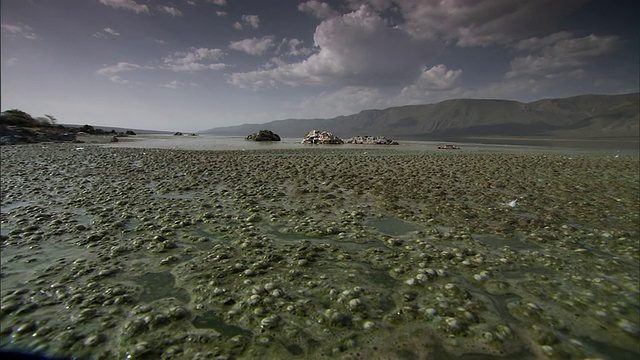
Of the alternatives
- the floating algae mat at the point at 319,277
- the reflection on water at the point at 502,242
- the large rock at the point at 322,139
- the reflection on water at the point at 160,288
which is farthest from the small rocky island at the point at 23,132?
the reflection on water at the point at 502,242

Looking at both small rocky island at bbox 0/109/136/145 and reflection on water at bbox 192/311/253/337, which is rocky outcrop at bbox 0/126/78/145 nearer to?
small rocky island at bbox 0/109/136/145

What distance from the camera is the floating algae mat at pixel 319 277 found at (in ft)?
10.5

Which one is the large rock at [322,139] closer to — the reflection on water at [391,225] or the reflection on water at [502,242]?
the reflection on water at [391,225]

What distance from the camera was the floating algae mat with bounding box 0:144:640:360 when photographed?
3.21 metres

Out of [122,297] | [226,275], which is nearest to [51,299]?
[122,297]

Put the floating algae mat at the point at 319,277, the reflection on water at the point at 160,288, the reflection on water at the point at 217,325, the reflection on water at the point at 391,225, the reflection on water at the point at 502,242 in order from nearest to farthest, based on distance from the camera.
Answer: the floating algae mat at the point at 319,277
the reflection on water at the point at 217,325
the reflection on water at the point at 160,288
the reflection on water at the point at 502,242
the reflection on water at the point at 391,225

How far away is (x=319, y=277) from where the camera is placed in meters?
4.79

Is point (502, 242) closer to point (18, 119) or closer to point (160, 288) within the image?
point (160, 288)

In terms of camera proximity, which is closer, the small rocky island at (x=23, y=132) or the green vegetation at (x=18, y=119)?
the small rocky island at (x=23, y=132)

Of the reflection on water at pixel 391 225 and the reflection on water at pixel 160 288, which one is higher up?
the reflection on water at pixel 391 225

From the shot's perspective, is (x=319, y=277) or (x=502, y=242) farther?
(x=502, y=242)

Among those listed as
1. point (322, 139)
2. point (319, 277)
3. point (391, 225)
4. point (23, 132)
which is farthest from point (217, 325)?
point (23, 132)

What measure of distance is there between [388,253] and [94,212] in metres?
8.67

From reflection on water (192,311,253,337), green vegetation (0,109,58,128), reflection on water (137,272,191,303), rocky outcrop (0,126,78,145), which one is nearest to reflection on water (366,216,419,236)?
reflection on water (192,311,253,337)
